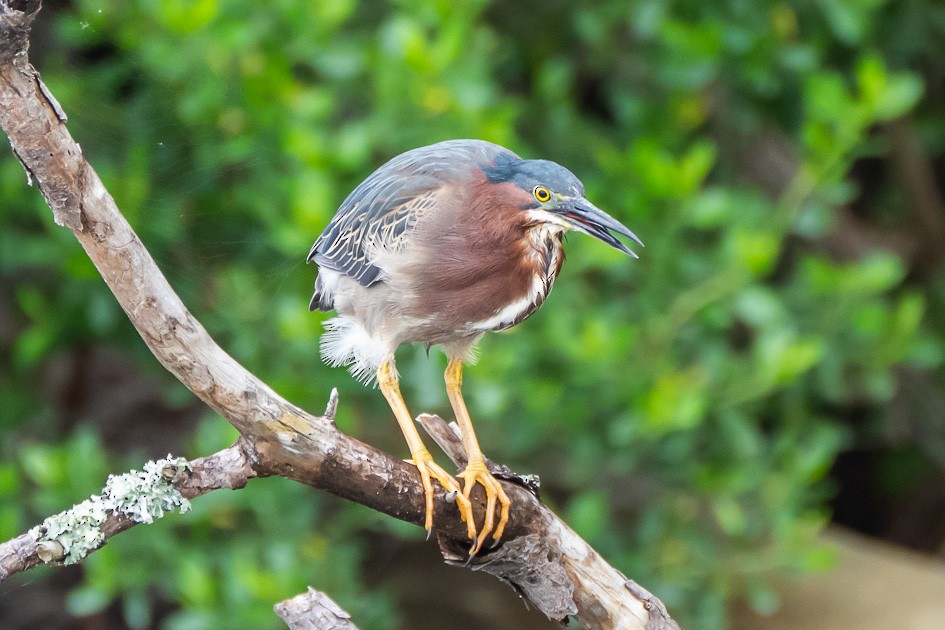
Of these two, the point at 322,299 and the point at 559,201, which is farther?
the point at 322,299

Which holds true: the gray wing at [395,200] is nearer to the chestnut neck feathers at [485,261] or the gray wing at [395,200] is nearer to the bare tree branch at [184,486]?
the chestnut neck feathers at [485,261]

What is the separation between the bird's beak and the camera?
6.04 feet

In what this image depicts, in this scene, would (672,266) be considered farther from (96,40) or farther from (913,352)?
(96,40)

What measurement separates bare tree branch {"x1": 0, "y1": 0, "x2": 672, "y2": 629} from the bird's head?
0.53 metres

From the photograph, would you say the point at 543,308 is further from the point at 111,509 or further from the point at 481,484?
the point at 111,509

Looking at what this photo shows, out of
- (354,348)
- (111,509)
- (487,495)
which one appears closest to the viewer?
(111,509)

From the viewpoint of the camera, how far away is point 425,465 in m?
2.14

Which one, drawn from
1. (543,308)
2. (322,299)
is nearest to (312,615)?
(322,299)

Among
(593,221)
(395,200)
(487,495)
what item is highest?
(395,200)

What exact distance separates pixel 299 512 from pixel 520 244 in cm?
179

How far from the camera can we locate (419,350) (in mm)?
3328

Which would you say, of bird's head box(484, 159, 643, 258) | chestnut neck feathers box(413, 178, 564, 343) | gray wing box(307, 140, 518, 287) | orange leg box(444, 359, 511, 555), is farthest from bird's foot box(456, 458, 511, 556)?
bird's head box(484, 159, 643, 258)

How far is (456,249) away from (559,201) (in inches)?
9.8

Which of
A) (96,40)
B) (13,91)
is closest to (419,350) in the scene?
(96,40)
